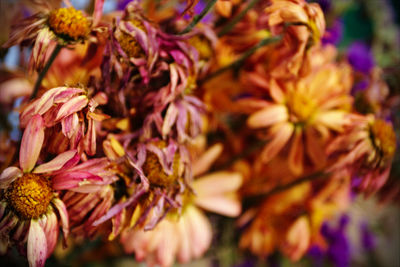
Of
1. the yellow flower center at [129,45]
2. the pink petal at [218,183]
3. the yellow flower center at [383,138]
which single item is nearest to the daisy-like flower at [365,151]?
the yellow flower center at [383,138]

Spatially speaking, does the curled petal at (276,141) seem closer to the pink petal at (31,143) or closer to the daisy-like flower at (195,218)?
the daisy-like flower at (195,218)

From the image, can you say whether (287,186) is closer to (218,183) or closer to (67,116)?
(218,183)

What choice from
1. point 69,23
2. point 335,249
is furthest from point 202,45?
point 335,249

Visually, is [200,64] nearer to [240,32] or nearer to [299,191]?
[240,32]

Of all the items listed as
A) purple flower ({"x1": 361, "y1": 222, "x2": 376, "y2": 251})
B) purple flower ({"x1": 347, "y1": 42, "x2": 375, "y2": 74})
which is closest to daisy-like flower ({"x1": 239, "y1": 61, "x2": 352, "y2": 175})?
purple flower ({"x1": 347, "y1": 42, "x2": 375, "y2": 74})

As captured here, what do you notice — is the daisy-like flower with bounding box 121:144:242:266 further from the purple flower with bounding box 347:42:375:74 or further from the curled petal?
the purple flower with bounding box 347:42:375:74

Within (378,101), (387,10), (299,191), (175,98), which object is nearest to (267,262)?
(299,191)
